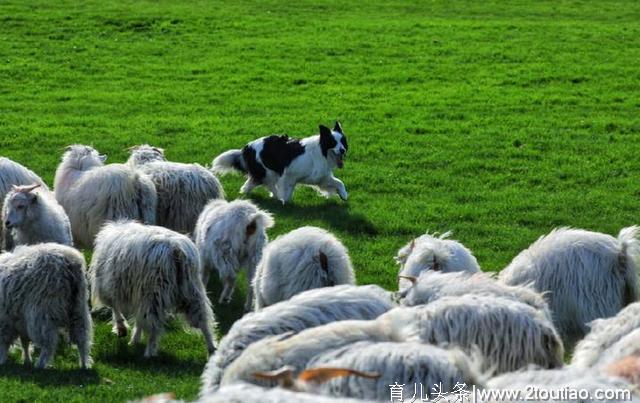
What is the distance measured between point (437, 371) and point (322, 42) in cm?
2424

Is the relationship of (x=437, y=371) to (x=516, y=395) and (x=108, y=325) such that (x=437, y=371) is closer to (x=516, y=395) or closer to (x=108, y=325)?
(x=516, y=395)

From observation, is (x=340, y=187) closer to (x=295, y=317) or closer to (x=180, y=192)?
(x=180, y=192)

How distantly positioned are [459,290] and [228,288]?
4.99 metres

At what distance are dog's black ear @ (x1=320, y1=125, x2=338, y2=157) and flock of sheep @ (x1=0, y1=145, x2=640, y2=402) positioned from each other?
2.98 metres

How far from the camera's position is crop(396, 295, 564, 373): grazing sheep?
Result: 670 centimetres

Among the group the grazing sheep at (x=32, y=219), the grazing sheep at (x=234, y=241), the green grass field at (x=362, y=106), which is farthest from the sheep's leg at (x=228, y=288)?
Answer: the grazing sheep at (x=32, y=219)

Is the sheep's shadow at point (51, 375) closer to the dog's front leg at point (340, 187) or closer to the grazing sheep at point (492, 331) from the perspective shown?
the grazing sheep at point (492, 331)

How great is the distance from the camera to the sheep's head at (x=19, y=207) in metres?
11.9

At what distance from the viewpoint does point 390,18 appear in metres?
33.4

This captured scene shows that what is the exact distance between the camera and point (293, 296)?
29.8ft

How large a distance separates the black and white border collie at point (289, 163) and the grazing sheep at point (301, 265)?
6.40 metres

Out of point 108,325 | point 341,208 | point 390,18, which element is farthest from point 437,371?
point 390,18

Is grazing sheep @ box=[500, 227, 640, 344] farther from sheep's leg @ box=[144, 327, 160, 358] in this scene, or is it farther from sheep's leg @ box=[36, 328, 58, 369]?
sheep's leg @ box=[36, 328, 58, 369]

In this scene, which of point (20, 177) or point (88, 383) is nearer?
point (88, 383)
